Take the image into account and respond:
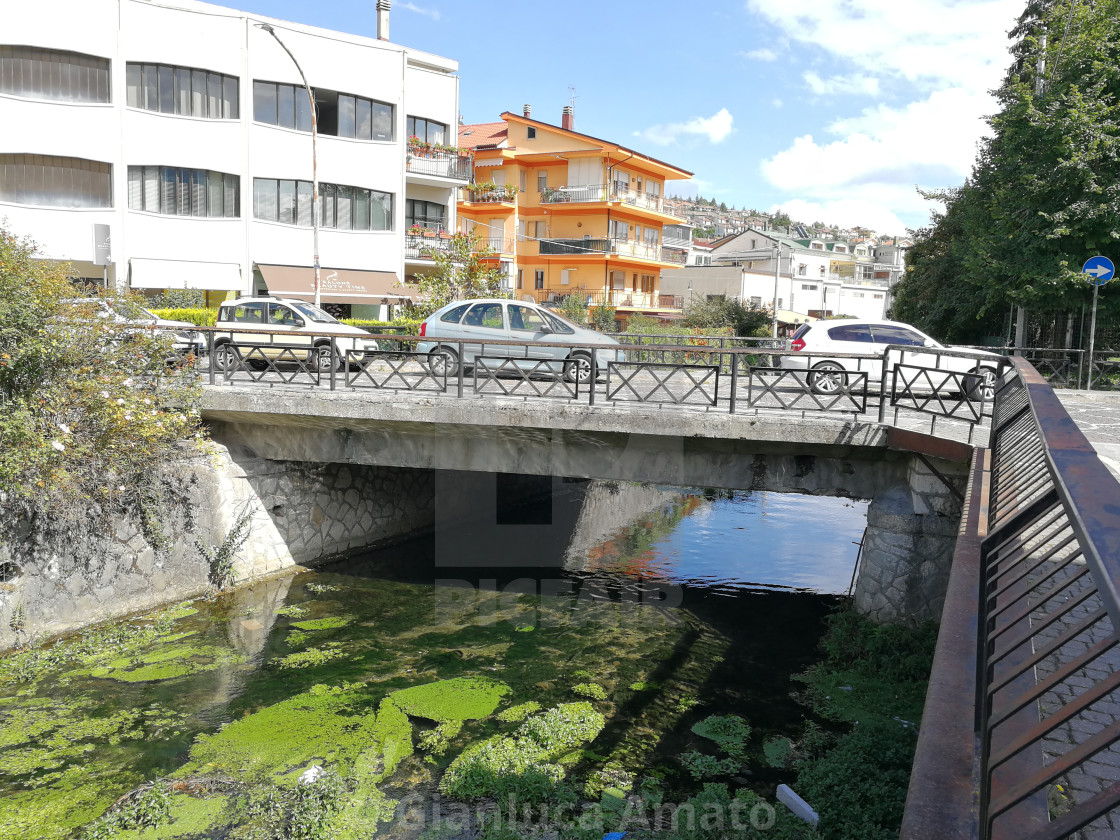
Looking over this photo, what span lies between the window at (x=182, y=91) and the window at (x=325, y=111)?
0.89m

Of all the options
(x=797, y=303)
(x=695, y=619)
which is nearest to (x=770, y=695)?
(x=695, y=619)

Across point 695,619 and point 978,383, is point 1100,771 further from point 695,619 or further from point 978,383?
point 695,619

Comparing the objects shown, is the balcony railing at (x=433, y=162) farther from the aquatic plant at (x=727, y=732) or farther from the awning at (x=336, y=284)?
the aquatic plant at (x=727, y=732)

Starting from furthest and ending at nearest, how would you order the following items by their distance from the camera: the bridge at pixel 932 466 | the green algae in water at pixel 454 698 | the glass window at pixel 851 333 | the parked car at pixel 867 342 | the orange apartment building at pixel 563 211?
the orange apartment building at pixel 563 211
the glass window at pixel 851 333
the parked car at pixel 867 342
the green algae in water at pixel 454 698
the bridge at pixel 932 466

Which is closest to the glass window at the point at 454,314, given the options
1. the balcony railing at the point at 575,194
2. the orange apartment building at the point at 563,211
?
the orange apartment building at the point at 563,211

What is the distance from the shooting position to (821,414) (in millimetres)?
11031

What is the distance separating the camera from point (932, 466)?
33.1 ft

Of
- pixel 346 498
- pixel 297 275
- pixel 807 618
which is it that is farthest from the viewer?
pixel 297 275

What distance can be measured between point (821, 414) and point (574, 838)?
674 centimetres

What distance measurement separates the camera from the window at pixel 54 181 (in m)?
24.8

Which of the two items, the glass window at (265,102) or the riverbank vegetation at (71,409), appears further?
the glass window at (265,102)

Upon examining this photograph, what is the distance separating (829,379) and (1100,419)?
4.11 metres

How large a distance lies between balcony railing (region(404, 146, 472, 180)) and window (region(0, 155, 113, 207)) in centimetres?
1066

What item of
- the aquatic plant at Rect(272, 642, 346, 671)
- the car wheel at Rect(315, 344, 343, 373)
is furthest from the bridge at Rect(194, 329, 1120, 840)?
the aquatic plant at Rect(272, 642, 346, 671)
